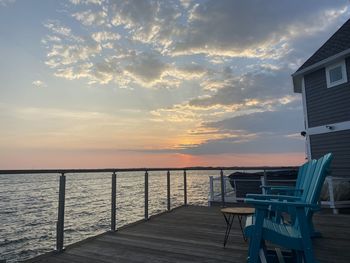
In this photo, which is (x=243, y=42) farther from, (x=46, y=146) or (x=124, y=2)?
(x=46, y=146)

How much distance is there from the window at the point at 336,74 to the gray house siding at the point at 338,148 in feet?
4.98

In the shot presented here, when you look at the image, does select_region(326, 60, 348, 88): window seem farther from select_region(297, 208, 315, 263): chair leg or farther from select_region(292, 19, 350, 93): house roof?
select_region(297, 208, 315, 263): chair leg

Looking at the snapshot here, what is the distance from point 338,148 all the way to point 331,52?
2938 mm

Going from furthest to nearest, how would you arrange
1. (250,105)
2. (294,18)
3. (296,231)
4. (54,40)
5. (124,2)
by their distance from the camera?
(250,105)
(294,18)
(54,40)
(124,2)
(296,231)

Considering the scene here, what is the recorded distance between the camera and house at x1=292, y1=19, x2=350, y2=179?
8273mm

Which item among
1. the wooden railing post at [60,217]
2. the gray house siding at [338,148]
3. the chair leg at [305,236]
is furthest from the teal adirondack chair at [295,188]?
the gray house siding at [338,148]

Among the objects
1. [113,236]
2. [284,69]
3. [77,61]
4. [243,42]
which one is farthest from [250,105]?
[113,236]

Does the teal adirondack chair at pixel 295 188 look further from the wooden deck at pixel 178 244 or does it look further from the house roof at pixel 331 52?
the house roof at pixel 331 52

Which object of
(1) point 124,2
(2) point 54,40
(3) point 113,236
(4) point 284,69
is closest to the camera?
(3) point 113,236

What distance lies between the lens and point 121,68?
30.2ft

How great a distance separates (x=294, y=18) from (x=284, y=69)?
312 centimetres

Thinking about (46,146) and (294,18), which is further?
(46,146)

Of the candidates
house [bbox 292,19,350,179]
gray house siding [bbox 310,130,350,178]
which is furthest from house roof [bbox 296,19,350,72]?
gray house siding [bbox 310,130,350,178]

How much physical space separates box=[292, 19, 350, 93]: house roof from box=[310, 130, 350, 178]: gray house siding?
7.10 ft
